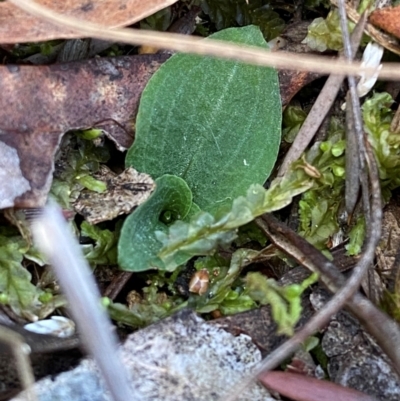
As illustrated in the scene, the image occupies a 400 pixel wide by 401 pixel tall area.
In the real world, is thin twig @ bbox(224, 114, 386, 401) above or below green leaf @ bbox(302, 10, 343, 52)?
below

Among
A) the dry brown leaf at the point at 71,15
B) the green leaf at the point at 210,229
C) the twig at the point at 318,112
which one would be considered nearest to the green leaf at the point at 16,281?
the green leaf at the point at 210,229

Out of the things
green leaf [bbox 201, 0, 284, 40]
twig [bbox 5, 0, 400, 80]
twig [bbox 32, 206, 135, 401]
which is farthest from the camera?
green leaf [bbox 201, 0, 284, 40]

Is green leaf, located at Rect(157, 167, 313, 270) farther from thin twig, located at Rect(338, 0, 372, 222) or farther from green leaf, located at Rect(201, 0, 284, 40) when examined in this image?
green leaf, located at Rect(201, 0, 284, 40)

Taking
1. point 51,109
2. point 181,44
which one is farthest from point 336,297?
point 51,109

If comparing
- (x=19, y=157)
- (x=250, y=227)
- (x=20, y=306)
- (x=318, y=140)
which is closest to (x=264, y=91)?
(x=318, y=140)

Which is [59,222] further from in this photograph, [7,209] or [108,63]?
[108,63]

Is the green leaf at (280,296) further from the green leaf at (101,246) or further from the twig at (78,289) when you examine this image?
the twig at (78,289)

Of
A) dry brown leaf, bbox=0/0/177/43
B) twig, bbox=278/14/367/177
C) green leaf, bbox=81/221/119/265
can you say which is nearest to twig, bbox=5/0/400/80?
dry brown leaf, bbox=0/0/177/43

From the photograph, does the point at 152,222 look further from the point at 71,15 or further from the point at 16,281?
Result: the point at 71,15
